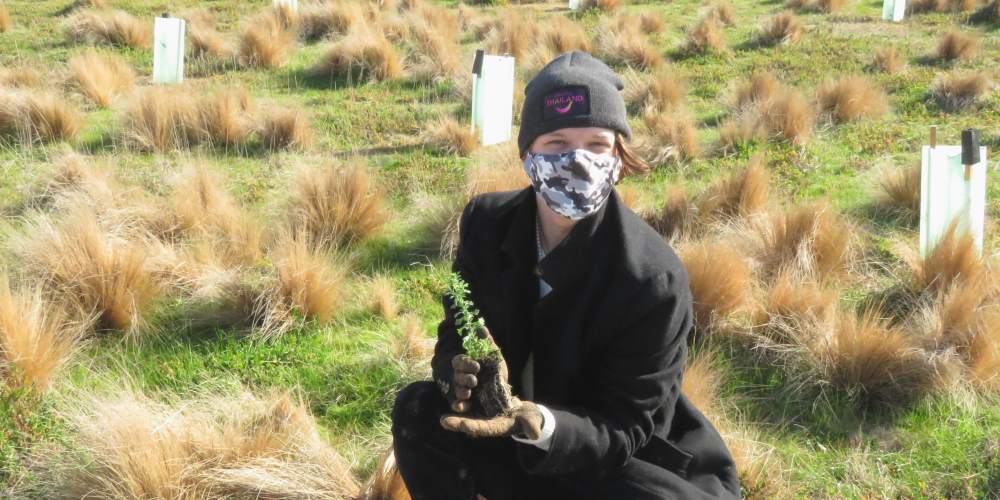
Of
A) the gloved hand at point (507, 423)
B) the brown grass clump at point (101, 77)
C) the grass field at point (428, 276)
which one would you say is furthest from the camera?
the brown grass clump at point (101, 77)

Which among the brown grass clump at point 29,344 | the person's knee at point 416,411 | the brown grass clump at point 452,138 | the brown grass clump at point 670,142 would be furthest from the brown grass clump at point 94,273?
the brown grass clump at point 670,142

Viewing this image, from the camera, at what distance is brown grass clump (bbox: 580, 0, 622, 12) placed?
463 inches

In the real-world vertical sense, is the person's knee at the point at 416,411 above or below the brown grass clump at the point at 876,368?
above

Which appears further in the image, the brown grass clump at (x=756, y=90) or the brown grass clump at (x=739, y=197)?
the brown grass clump at (x=756, y=90)

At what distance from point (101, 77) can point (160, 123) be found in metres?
1.74

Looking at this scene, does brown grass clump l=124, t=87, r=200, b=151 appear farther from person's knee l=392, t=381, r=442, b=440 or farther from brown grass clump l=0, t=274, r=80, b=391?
person's knee l=392, t=381, r=442, b=440

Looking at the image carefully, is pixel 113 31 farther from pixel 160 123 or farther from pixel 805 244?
pixel 805 244

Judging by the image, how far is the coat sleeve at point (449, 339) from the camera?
8.50 feet

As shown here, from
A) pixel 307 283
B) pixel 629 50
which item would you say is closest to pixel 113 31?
pixel 629 50

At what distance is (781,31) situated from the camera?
9891mm

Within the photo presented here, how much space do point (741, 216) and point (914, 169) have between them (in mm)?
1202

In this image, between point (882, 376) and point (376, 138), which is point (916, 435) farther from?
point (376, 138)

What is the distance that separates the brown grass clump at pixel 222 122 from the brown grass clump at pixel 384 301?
8.93 ft

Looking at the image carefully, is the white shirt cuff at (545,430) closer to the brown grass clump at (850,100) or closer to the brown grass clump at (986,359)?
the brown grass clump at (986,359)
